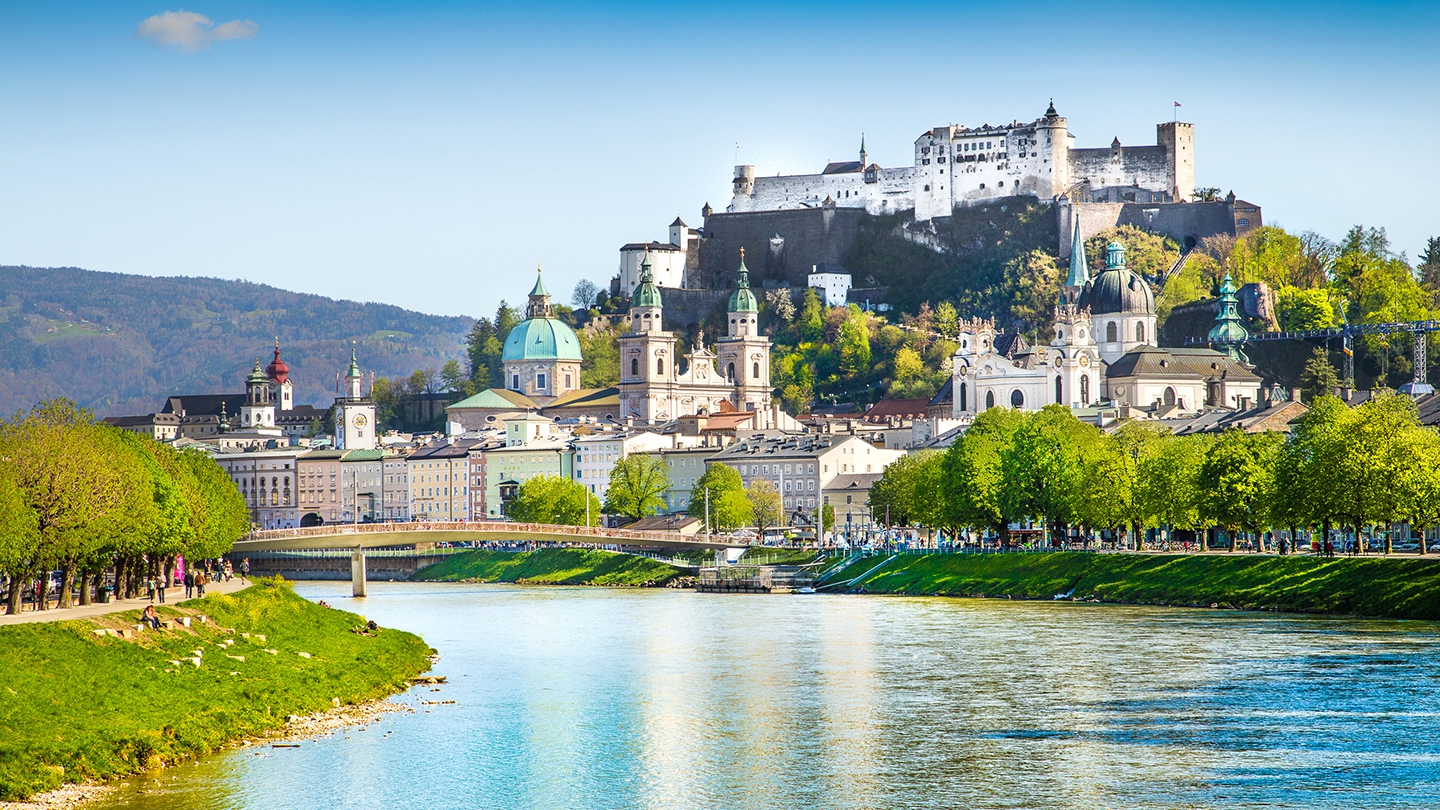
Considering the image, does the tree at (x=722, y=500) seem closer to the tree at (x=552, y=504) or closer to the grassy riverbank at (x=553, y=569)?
the tree at (x=552, y=504)

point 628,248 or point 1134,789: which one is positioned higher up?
point 628,248

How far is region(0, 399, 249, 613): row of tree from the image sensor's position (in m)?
36.1

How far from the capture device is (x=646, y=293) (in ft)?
473

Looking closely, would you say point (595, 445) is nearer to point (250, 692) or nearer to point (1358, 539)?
point (1358, 539)

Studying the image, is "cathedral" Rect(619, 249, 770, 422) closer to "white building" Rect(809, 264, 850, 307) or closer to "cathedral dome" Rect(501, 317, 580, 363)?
"white building" Rect(809, 264, 850, 307)

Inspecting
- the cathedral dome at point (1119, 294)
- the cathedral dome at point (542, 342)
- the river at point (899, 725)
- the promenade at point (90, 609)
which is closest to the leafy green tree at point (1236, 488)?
the river at point (899, 725)

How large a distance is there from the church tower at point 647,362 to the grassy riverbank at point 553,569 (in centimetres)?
4102

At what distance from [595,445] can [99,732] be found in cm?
8951

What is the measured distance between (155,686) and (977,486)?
4327cm

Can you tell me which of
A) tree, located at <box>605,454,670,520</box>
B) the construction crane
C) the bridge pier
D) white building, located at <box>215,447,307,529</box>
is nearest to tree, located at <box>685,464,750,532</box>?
tree, located at <box>605,454,670,520</box>

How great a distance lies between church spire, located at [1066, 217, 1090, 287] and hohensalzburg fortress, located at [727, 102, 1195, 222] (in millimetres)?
8511

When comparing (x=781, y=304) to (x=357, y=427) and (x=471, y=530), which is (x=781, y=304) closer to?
(x=357, y=427)

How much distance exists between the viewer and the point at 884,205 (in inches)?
5827

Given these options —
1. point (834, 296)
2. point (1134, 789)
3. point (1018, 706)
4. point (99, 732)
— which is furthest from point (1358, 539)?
point (834, 296)
